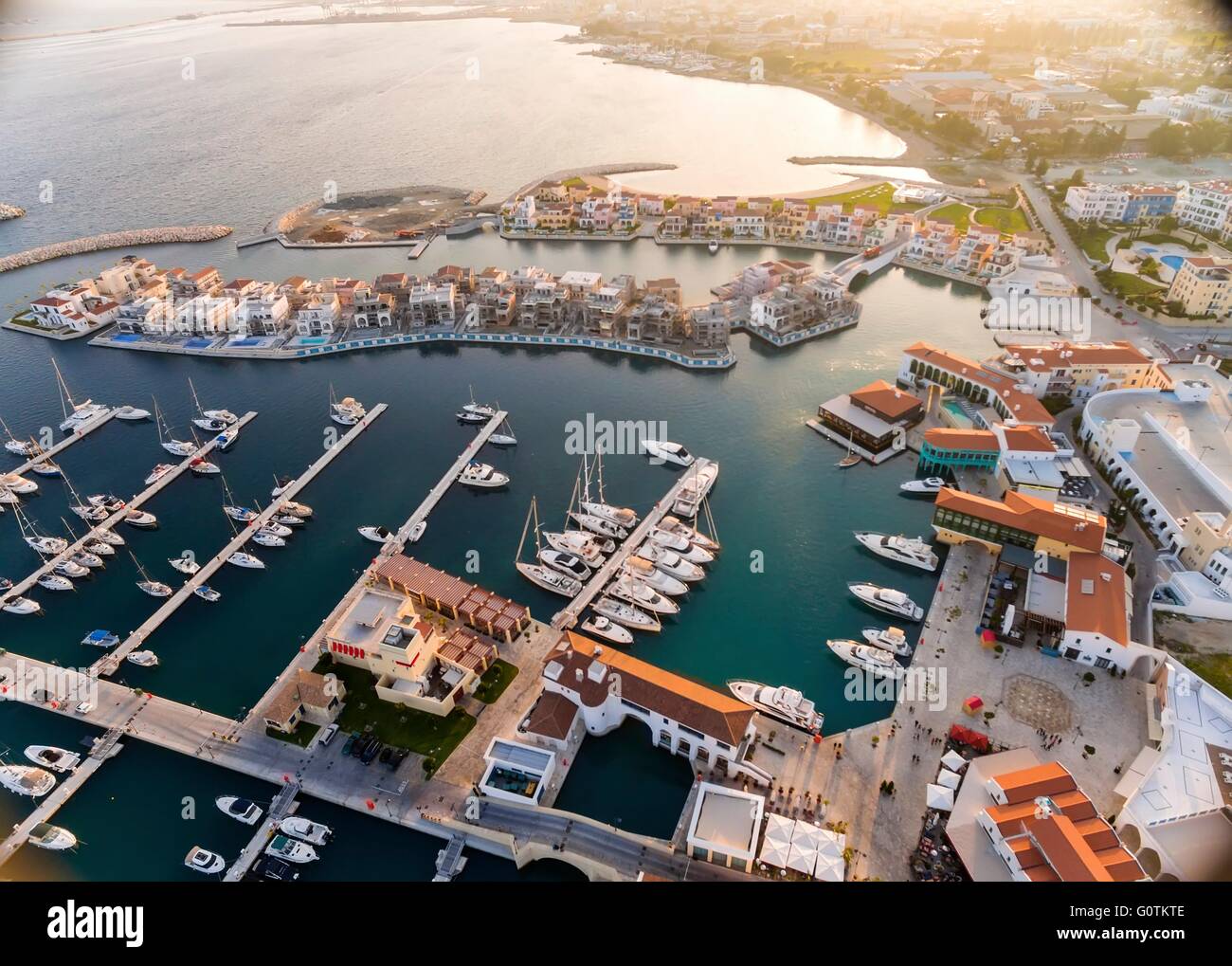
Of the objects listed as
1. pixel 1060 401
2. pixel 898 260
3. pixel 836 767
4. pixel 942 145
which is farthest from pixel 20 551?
pixel 942 145

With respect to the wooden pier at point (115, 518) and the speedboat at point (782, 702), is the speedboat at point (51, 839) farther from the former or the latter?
the speedboat at point (782, 702)

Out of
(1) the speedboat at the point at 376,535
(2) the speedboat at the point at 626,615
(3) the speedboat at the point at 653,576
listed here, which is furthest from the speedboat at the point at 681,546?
(1) the speedboat at the point at 376,535

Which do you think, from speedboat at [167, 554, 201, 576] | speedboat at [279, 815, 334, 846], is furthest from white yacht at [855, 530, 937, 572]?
speedboat at [167, 554, 201, 576]

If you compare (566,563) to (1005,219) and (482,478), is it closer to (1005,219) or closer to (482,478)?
(482,478)

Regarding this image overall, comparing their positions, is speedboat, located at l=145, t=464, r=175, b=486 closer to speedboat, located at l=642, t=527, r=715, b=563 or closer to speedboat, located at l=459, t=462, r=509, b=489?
speedboat, located at l=459, t=462, r=509, b=489

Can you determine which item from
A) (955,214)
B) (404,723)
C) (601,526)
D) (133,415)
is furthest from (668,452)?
(955,214)
